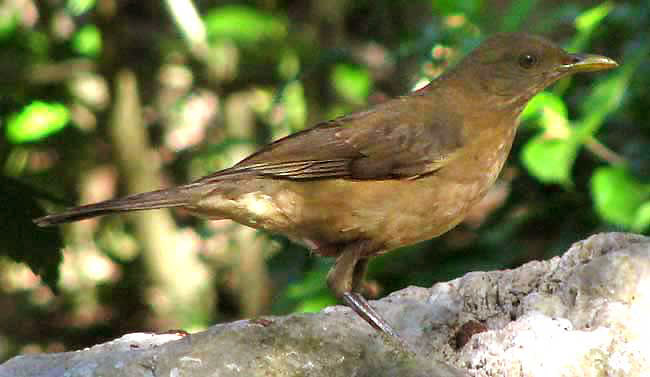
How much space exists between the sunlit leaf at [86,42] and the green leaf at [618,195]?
362cm

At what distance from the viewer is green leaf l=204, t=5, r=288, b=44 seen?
22.2ft

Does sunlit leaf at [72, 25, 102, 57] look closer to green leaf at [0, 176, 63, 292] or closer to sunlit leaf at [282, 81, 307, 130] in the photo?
sunlit leaf at [282, 81, 307, 130]

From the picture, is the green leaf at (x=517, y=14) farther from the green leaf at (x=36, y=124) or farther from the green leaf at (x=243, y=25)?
the green leaf at (x=243, y=25)

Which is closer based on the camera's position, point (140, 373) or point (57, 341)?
point (140, 373)

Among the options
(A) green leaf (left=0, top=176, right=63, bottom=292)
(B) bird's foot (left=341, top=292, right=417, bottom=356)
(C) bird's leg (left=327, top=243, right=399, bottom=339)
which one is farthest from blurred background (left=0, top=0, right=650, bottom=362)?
(B) bird's foot (left=341, top=292, right=417, bottom=356)

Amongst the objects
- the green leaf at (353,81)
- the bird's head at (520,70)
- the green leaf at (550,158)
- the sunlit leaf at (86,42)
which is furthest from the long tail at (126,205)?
the sunlit leaf at (86,42)

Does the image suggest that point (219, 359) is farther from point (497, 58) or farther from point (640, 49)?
point (640, 49)

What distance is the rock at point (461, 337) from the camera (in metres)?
2.92

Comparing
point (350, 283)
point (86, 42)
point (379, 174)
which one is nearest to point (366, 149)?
point (379, 174)

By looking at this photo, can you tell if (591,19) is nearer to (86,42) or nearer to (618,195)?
(618,195)

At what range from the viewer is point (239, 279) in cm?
760

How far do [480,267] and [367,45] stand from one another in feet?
9.76

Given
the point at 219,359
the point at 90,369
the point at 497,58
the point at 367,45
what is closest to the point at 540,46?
the point at 497,58

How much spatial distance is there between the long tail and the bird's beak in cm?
157
